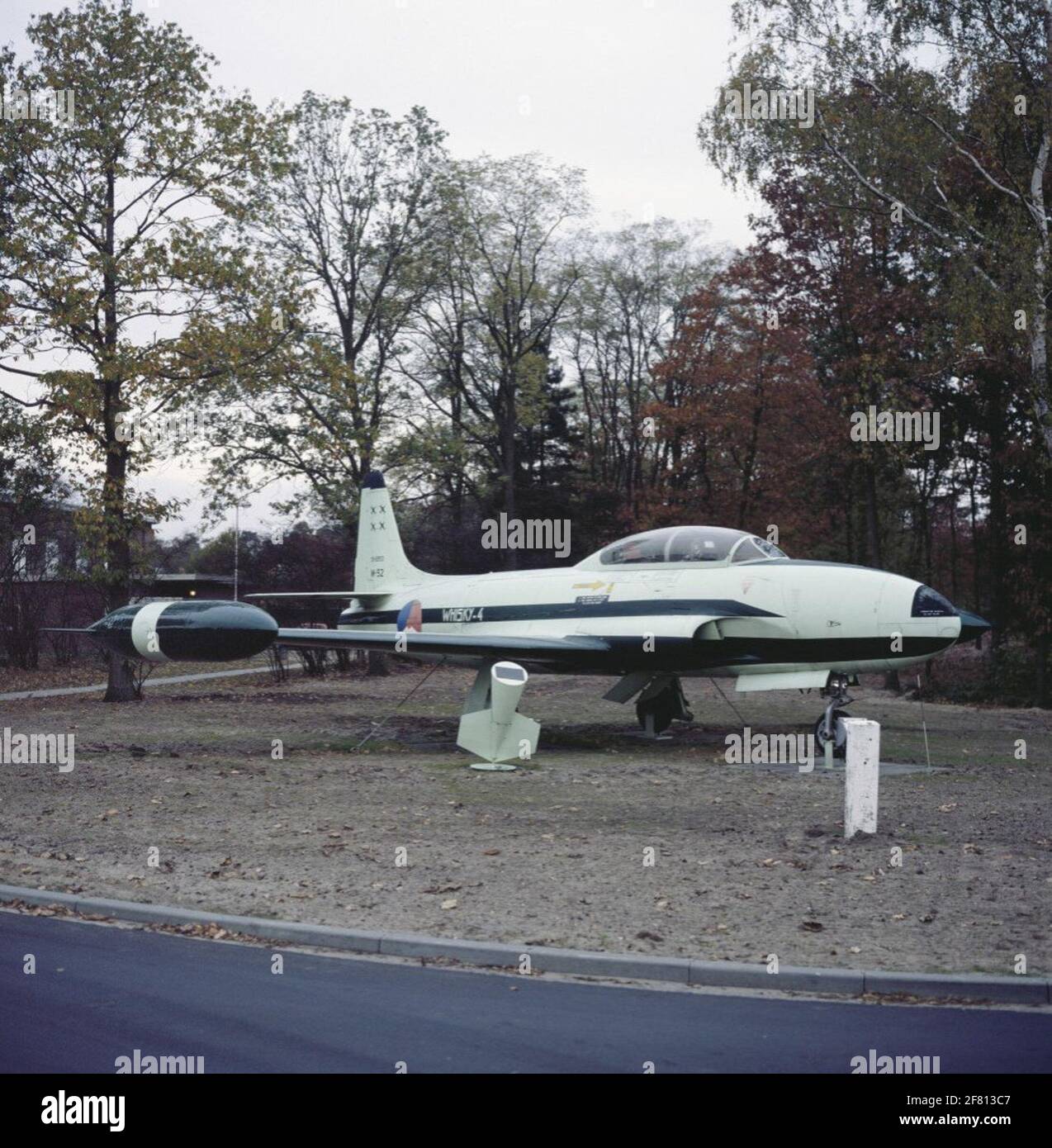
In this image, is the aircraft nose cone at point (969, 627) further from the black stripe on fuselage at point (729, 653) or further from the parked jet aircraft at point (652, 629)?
the black stripe on fuselage at point (729, 653)

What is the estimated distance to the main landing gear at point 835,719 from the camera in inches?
677

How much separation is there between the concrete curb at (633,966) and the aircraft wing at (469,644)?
9653 millimetres

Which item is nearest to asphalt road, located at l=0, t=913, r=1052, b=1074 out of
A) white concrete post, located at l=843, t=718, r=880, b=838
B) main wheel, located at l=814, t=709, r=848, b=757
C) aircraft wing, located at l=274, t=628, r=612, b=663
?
white concrete post, located at l=843, t=718, r=880, b=838

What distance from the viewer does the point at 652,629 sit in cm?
1862

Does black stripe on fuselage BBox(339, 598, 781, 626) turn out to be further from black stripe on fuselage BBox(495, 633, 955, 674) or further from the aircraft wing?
the aircraft wing

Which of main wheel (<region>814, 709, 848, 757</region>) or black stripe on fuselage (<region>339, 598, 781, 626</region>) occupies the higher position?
black stripe on fuselage (<region>339, 598, 781, 626</region>)

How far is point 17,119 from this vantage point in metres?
24.9

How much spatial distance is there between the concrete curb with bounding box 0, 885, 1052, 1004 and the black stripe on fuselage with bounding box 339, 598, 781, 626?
10.7 m

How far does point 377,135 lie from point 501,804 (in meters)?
28.9

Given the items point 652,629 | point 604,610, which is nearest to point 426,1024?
point 652,629

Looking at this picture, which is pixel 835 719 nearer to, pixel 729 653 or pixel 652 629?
pixel 729 653

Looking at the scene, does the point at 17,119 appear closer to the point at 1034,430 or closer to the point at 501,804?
the point at 501,804

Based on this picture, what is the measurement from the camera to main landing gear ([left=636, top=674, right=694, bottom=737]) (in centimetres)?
2091

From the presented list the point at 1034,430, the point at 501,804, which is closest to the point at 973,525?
the point at 1034,430
